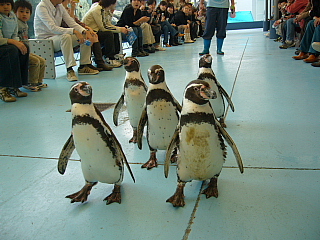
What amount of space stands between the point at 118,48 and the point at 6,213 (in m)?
6.44

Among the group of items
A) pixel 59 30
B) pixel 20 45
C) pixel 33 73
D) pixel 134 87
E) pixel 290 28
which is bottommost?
pixel 33 73

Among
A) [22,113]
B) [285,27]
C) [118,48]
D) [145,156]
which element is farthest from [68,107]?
[285,27]

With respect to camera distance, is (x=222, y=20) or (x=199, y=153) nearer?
(x=199, y=153)

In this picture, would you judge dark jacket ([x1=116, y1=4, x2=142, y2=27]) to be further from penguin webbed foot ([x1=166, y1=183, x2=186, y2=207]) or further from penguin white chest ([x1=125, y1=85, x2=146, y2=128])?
penguin webbed foot ([x1=166, y1=183, x2=186, y2=207])

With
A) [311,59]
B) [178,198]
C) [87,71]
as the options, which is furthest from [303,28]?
[178,198]

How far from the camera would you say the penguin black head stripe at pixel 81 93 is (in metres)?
1.65

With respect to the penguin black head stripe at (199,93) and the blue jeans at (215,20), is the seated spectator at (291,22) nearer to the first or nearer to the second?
the blue jeans at (215,20)

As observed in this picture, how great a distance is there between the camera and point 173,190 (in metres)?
1.91

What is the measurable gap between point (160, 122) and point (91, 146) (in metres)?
0.58

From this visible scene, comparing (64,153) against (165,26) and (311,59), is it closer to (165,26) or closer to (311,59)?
(311,59)

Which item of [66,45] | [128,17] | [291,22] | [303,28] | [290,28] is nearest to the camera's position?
[66,45]

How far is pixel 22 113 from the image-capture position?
152 inches

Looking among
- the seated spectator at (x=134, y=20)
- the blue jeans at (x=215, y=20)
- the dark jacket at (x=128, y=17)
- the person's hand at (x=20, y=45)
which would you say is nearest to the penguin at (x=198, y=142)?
the person's hand at (x=20, y=45)

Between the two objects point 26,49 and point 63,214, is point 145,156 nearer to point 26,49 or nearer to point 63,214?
point 63,214
